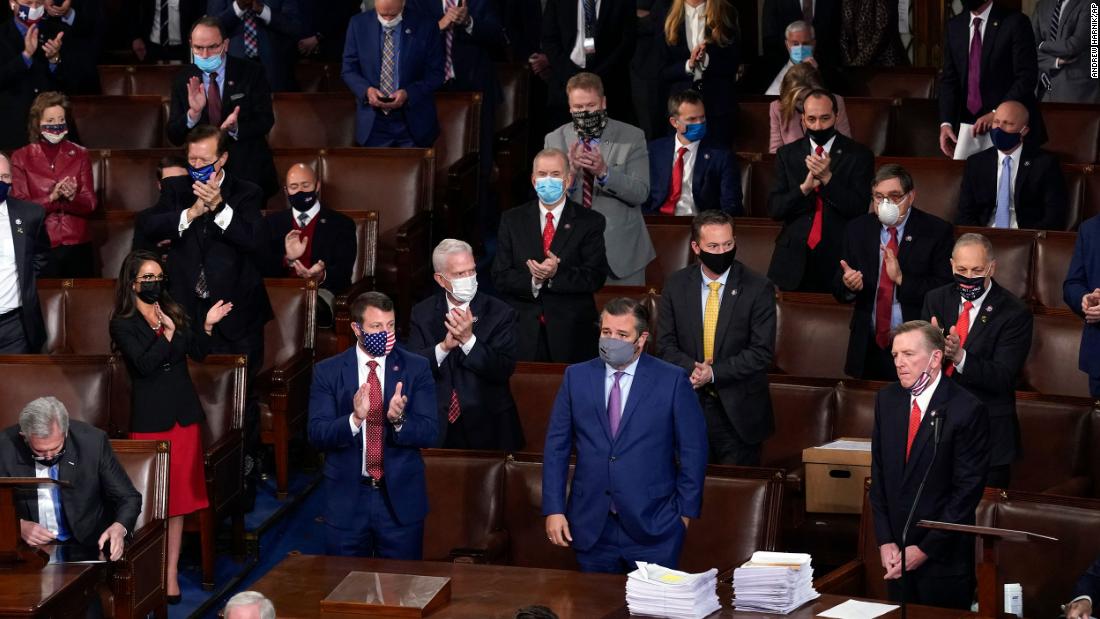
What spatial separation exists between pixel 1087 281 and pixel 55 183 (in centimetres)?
448

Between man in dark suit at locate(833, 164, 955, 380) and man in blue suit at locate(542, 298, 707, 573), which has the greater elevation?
man in dark suit at locate(833, 164, 955, 380)

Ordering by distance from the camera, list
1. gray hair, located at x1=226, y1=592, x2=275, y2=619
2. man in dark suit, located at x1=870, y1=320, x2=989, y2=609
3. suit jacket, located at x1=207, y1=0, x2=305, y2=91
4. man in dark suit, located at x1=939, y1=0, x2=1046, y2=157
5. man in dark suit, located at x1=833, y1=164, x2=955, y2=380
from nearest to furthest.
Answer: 1. gray hair, located at x1=226, y1=592, x2=275, y2=619
2. man in dark suit, located at x1=870, y1=320, x2=989, y2=609
3. man in dark suit, located at x1=833, y1=164, x2=955, y2=380
4. man in dark suit, located at x1=939, y1=0, x2=1046, y2=157
5. suit jacket, located at x1=207, y1=0, x2=305, y2=91

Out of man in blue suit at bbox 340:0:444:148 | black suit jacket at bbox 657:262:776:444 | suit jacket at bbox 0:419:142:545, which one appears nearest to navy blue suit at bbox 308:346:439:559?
suit jacket at bbox 0:419:142:545

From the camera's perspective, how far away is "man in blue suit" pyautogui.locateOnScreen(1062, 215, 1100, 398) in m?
6.10

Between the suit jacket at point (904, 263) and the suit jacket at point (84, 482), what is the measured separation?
2834mm

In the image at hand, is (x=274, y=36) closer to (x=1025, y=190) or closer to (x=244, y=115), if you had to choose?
(x=244, y=115)

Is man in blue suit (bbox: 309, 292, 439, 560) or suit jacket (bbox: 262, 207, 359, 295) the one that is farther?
suit jacket (bbox: 262, 207, 359, 295)

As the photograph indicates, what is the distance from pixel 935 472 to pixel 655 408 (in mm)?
881

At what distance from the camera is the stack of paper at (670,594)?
14.7ft

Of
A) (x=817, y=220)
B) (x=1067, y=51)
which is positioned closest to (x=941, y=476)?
(x=817, y=220)

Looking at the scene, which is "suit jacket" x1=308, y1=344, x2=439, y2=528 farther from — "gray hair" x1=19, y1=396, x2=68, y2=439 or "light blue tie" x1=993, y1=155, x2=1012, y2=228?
"light blue tie" x1=993, y1=155, x2=1012, y2=228

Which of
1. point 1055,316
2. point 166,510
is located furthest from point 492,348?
point 1055,316

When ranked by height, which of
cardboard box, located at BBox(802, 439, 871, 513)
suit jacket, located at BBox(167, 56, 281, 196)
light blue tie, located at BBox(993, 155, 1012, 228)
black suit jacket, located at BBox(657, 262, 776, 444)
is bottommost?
cardboard box, located at BBox(802, 439, 871, 513)

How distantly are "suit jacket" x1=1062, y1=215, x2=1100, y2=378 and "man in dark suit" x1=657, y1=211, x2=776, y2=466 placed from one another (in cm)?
116
